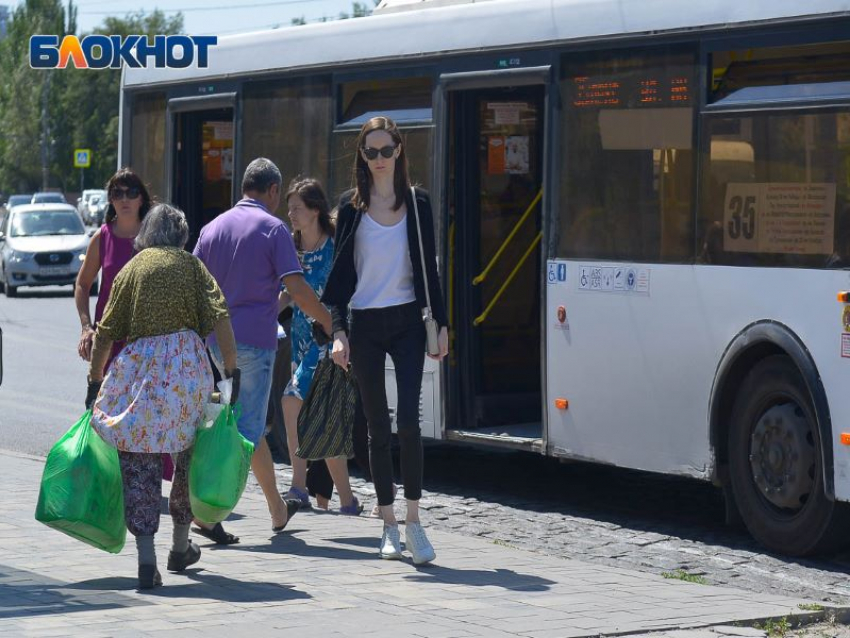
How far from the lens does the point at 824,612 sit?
6941mm

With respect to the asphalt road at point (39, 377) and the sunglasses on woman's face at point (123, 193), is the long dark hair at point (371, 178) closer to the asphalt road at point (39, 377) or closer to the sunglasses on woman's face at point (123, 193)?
the sunglasses on woman's face at point (123, 193)

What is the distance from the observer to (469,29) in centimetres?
1052

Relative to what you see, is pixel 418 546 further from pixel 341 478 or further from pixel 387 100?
pixel 387 100

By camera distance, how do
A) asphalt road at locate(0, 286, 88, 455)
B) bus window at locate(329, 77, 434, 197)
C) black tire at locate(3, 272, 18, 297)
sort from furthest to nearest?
black tire at locate(3, 272, 18, 297), asphalt road at locate(0, 286, 88, 455), bus window at locate(329, 77, 434, 197)

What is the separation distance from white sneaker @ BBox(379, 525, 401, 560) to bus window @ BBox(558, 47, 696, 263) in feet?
6.65

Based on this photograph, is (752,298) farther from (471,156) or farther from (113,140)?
(113,140)

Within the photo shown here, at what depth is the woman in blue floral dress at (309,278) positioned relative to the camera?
9602 millimetres

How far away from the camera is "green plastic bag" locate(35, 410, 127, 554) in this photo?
7.40 meters

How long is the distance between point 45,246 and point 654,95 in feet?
80.6

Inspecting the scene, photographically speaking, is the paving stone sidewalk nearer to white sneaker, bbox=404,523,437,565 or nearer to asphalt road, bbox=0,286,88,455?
white sneaker, bbox=404,523,437,565

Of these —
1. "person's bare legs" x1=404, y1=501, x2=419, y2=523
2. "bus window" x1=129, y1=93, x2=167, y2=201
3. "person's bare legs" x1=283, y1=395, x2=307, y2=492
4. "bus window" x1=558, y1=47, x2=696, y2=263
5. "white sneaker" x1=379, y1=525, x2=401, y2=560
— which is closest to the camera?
"person's bare legs" x1=404, y1=501, x2=419, y2=523

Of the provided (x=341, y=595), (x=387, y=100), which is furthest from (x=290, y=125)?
(x=341, y=595)

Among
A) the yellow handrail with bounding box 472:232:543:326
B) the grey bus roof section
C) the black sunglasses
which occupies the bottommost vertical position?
the yellow handrail with bounding box 472:232:543:326

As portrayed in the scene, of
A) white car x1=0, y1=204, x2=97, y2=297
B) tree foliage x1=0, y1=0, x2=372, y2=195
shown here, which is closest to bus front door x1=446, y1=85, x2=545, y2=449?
white car x1=0, y1=204, x2=97, y2=297
